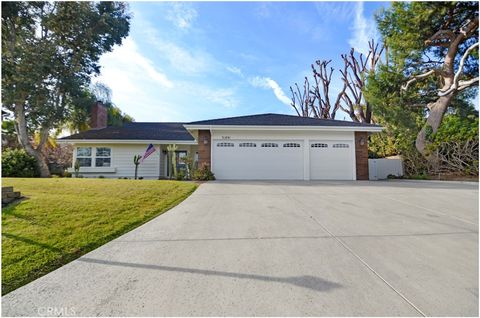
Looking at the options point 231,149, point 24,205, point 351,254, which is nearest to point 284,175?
point 231,149

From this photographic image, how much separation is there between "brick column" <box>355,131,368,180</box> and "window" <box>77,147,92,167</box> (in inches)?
636

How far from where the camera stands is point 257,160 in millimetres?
11688

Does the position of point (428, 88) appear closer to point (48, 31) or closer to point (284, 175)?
point (284, 175)

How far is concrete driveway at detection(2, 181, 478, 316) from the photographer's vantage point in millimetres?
1944

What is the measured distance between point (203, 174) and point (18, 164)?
10.9 meters

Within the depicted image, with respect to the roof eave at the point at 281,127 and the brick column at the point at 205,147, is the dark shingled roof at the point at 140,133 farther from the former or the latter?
the roof eave at the point at 281,127

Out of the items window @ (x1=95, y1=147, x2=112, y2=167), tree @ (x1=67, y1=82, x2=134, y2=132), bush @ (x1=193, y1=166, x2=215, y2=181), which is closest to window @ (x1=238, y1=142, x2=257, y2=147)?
bush @ (x1=193, y1=166, x2=215, y2=181)

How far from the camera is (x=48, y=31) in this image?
13.7 meters

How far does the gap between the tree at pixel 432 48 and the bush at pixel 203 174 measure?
1247cm

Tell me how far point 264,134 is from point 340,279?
9.81m

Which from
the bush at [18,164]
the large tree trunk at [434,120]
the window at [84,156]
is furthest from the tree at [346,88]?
the bush at [18,164]

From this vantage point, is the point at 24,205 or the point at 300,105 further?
the point at 300,105

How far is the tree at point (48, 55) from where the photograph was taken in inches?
487

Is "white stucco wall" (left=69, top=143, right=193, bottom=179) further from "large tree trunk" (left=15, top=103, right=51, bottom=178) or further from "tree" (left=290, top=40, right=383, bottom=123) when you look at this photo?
"tree" (left=290, top=40, right=383, bottom=123)
